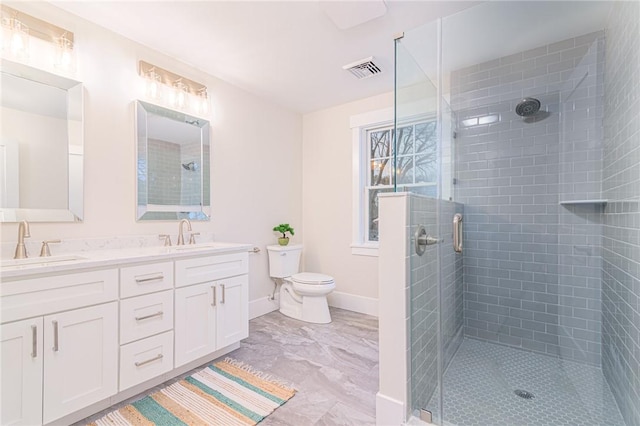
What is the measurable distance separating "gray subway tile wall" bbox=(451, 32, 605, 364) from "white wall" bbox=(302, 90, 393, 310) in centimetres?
104

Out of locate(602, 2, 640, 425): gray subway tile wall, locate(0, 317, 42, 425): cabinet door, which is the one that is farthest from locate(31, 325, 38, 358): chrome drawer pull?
locate(602, 2, 640, 425): gray subway tile wall

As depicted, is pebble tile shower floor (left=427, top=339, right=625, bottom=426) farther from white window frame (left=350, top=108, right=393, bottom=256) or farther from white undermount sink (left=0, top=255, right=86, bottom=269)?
white undermount sink (left=0, top=255, right=86, bottom=269)

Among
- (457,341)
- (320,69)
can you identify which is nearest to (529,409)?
(457,341)

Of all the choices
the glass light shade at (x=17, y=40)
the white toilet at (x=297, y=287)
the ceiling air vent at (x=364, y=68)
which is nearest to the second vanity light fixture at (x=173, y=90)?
the glass light shade at (x=17, y=40)

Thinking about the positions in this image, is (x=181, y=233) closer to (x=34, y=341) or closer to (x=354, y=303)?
(x=34, y=341)

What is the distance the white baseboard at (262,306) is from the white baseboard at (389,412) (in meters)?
1.83

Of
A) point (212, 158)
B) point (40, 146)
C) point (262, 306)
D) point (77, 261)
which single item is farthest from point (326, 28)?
point (262, 306)

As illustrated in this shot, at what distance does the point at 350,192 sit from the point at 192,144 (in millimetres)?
1717

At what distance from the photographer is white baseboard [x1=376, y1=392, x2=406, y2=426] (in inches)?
55.3

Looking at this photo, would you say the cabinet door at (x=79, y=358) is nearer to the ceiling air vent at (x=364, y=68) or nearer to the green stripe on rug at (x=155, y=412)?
the green stripe on rug at (x=155, y=412)

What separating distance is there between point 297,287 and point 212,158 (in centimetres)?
150

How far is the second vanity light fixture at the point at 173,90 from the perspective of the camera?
2.22m

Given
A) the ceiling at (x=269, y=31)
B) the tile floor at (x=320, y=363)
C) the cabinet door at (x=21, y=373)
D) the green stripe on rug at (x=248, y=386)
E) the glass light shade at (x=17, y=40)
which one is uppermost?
the ceiling at (x=269, y=31)

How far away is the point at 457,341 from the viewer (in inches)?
83.7
